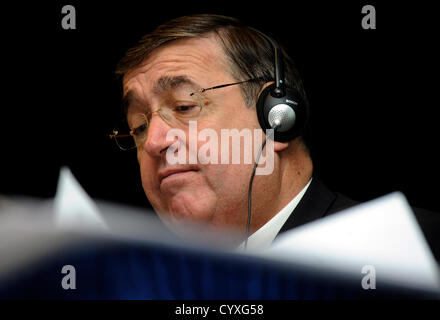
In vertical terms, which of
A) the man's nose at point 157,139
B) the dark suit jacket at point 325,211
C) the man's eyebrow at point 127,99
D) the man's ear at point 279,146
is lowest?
the dark suit jacket at point 325,211

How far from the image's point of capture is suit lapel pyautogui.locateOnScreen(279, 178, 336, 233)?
170 cm

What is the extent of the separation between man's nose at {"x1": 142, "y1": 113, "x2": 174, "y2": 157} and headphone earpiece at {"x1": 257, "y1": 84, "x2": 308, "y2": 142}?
0.33m

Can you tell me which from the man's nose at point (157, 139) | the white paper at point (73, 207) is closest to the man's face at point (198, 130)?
the man's nose at point (157, 139)

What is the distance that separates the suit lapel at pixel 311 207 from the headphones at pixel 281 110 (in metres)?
0.24

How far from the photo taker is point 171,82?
5.58 feet

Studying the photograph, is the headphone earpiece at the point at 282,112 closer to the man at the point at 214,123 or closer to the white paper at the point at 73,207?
the man at the point at 214,123

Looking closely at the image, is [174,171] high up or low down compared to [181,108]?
down

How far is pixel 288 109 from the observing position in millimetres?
1604

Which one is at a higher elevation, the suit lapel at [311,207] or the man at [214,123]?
the man at [214,123]

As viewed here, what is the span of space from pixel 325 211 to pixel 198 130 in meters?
0.53

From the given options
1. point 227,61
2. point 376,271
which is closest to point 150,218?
point 227,61

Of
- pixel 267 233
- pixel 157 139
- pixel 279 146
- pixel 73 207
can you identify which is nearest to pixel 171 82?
pixel 157 139

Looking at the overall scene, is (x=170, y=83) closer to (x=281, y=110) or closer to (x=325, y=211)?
(x=281, y=110)

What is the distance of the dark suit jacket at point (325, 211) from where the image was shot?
1.62m
